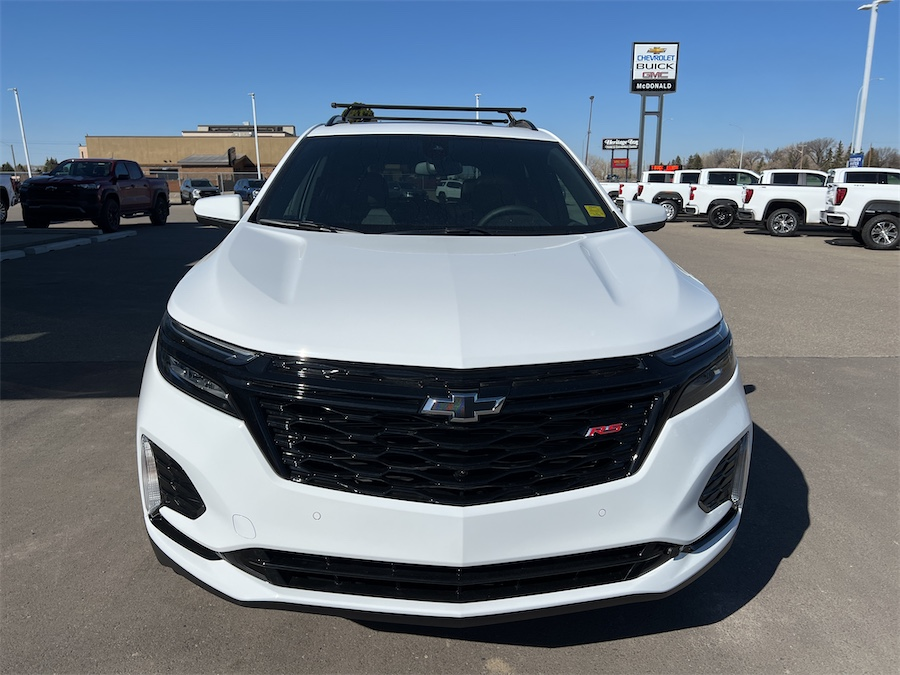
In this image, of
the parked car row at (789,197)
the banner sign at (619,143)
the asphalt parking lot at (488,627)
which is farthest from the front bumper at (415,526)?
the banner sign at (619,143)

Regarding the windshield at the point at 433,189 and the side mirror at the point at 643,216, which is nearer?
the windshield at the point at 433,189

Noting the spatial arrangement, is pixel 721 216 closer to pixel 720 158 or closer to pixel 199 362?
pixel 199 362

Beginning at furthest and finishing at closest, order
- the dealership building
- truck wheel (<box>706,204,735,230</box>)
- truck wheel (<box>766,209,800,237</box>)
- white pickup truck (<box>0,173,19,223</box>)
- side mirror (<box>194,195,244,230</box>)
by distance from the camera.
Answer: the dealership building < truck wheel (<box>706,204,735,230</box>) < truck wheel (<box>766,209,800,237</box>) < white pickup truck (<box>0,173,19,223</box>) < side mirror (<box>194,195,244,230</box>)

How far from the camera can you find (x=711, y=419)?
6.73 feet

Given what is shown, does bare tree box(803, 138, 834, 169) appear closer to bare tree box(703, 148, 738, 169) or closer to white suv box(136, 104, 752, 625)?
bare tree box(703, 148, 738, 169)

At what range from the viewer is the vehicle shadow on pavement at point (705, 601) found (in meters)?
2.36

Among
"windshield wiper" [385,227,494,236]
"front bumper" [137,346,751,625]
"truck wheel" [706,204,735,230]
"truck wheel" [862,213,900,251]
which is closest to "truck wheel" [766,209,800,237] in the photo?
"truck wheel" [706,204,735,230]

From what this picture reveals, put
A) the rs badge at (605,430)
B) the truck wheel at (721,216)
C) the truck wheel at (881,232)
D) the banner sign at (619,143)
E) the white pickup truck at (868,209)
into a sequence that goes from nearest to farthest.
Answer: the rs badge at (605,430), the white pickup truck at (868,209), the truck wheel at (881,232), the truck wheel at (721,216), the banner sign at (619,143)

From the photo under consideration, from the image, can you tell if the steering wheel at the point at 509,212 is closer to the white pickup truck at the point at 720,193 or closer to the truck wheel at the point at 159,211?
the truck wheel at the point at 159,211

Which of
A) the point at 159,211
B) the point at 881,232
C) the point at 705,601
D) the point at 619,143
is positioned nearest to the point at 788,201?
the point at 881,232

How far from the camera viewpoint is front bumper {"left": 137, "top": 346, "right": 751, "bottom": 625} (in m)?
1.82

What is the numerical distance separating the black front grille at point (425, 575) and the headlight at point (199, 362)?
466mm

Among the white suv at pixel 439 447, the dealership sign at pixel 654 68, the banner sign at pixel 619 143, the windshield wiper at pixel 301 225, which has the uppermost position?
the dealership sign at pixel 654 68

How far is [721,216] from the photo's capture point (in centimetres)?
2198
